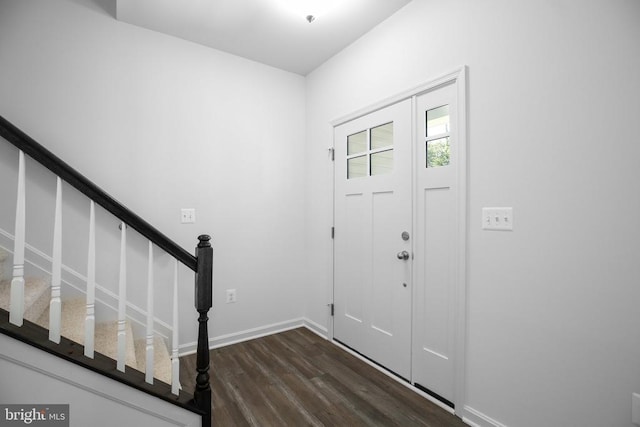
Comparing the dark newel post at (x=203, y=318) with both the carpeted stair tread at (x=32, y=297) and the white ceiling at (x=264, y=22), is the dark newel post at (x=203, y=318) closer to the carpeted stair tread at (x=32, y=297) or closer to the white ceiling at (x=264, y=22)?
the carpeted stair tread at (x=32, y=297)

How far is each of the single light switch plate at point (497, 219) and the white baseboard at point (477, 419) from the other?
1053 millimetres

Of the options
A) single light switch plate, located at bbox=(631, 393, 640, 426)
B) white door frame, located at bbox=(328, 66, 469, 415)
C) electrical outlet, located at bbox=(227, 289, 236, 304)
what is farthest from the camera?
electrical outlet, located at bbox=(227, 289, 236, 304)

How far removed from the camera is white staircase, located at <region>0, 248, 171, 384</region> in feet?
4.98

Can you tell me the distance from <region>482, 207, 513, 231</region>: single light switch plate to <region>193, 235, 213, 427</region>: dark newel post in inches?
60.2

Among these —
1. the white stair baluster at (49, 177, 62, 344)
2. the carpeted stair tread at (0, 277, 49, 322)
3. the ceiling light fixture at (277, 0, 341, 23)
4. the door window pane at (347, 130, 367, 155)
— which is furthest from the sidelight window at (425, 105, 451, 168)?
the carpeted stair tread at (0, 277, 49, 322)

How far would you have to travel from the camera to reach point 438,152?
75.6 inches

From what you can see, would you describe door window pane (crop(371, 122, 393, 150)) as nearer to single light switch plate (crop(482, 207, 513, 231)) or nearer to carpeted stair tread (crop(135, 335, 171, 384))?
single light switch plate (crop(482, 207, 513, 231))

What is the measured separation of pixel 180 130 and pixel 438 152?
A: 208 cm

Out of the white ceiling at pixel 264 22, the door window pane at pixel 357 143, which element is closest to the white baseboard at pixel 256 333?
the door window pane at pixel 357 143

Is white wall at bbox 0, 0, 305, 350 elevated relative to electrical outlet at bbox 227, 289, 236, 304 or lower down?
elevated

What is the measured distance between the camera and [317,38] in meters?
2.51

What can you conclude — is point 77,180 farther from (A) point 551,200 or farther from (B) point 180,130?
(A) point 551,200

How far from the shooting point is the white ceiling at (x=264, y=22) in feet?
6.89

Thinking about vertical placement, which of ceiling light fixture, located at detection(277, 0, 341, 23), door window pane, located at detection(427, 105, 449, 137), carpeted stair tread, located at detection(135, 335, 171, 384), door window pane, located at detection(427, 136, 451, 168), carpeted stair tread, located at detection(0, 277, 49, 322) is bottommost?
carpeted stair tread, located at detection(135, 335, 171, 384)
